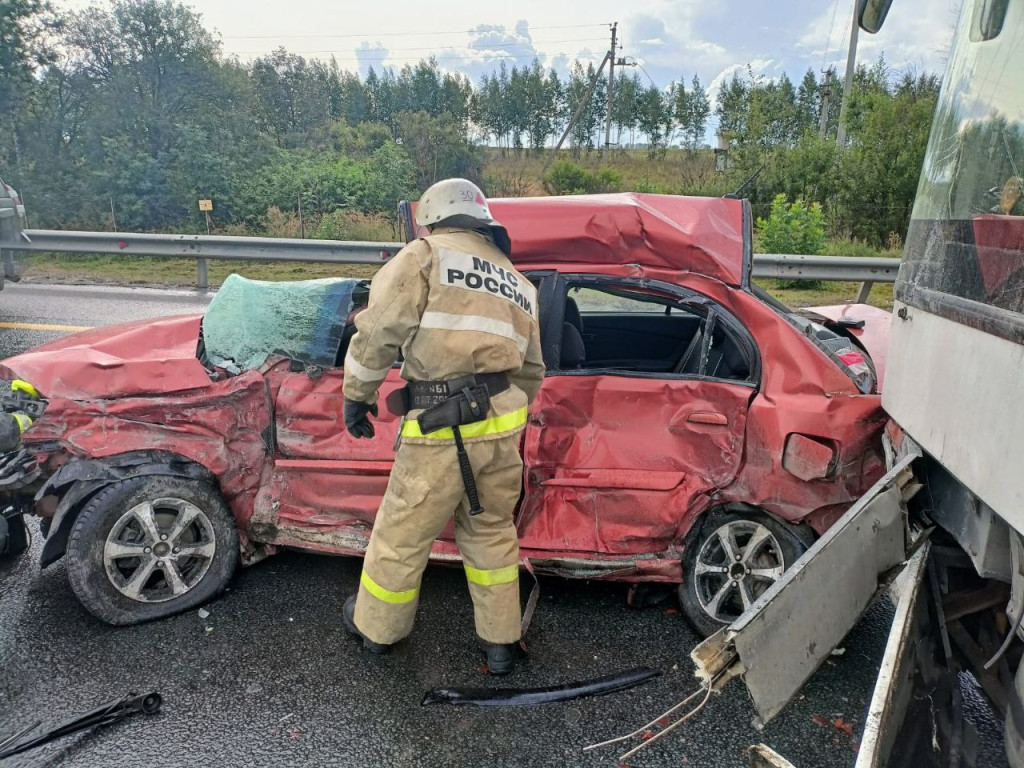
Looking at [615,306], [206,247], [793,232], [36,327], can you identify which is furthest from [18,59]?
[615,306]

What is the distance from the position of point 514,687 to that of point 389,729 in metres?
0.49

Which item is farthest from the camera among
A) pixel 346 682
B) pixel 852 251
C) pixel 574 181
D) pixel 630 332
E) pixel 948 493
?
pixel 574 181

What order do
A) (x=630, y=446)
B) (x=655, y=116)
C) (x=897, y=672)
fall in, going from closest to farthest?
(x=897, y=672) < (x=630, y=446) < (x=655, y=116)

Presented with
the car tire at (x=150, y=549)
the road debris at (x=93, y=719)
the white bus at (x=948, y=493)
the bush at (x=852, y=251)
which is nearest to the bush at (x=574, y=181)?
the bush at (x=852, y=251)

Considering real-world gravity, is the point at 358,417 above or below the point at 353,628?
above

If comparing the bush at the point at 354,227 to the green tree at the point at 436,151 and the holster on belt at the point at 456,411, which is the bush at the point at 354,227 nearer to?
the green tree at the point at 436,151

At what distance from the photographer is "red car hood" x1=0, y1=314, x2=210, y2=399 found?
307 cm

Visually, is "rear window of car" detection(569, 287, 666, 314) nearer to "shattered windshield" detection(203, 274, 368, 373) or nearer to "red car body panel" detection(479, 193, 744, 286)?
"red car body panel" detection(479, 193, 744, 286)

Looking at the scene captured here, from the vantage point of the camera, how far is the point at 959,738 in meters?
1.96

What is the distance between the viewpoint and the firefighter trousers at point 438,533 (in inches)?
107

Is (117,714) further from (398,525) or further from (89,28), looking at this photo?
(89,28)

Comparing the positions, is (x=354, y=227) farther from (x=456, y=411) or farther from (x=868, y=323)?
(x=456, y=411)

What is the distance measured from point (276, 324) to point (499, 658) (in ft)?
5.75

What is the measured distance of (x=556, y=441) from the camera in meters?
3.12
